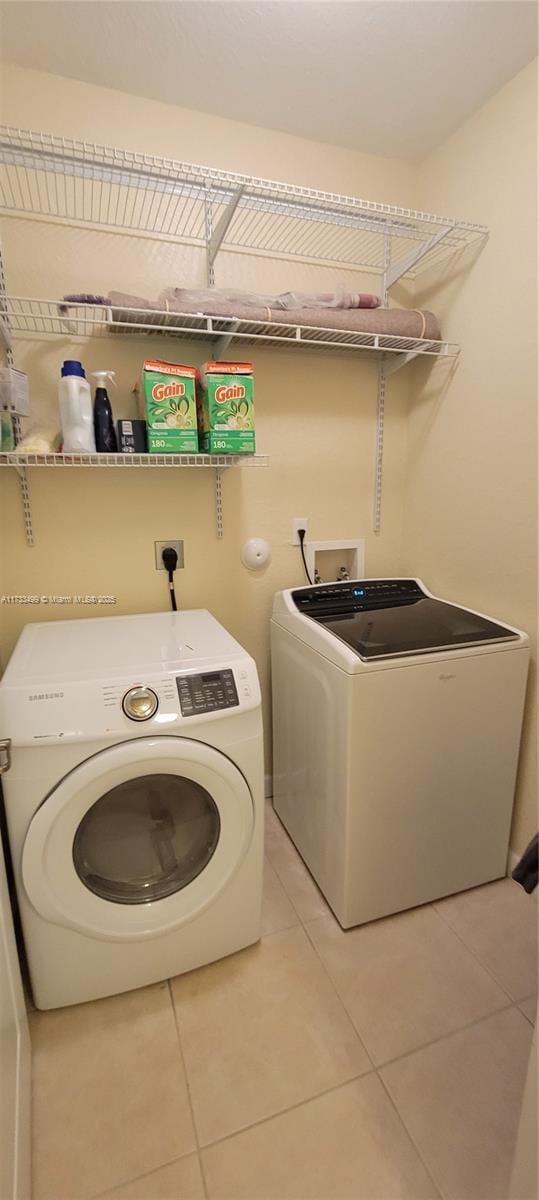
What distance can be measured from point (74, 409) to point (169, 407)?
0.82 ft

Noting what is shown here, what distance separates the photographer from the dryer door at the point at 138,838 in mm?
1045

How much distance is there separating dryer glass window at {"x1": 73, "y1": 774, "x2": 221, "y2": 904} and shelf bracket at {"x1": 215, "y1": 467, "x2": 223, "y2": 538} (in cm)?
90

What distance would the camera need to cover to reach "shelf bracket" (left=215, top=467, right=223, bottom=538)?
1.72 m

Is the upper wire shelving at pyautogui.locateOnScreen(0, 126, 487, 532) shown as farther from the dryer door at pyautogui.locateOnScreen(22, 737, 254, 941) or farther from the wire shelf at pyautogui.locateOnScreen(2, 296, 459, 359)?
the dryer door at pyautogui.locateOnScreen(22, 737, 254, 941)

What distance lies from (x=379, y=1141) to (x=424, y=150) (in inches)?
108

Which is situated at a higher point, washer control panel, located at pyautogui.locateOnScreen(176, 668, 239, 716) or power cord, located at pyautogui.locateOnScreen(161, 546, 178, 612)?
power cord, located at pyautogui.locateOnScreen(161, 546, 178, 612)

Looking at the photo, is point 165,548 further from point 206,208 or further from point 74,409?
point 206,208

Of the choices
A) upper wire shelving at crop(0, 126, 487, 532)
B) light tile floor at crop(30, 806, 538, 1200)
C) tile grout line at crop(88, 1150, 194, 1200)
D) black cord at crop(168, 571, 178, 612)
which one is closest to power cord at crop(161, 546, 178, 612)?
black cord at crop(168, 571, 178, 612)

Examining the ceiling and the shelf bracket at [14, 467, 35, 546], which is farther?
the shelf bracket at [14, 467, 35, 546]

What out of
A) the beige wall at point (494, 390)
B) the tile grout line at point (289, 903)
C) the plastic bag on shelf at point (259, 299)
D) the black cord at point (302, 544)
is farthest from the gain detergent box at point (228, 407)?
the tile grout line at point (289, 903)

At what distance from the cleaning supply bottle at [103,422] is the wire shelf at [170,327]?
0.16 meters

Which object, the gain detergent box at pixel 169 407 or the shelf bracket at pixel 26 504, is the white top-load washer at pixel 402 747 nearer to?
the gain detergent box at pixel 169 407

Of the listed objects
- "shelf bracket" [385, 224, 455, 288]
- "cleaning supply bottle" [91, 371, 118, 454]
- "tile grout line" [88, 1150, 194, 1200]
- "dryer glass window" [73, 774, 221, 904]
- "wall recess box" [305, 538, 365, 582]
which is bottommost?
"tile grout line" [88, 1150, 194, 1200]

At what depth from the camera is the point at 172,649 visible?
1263 mm
